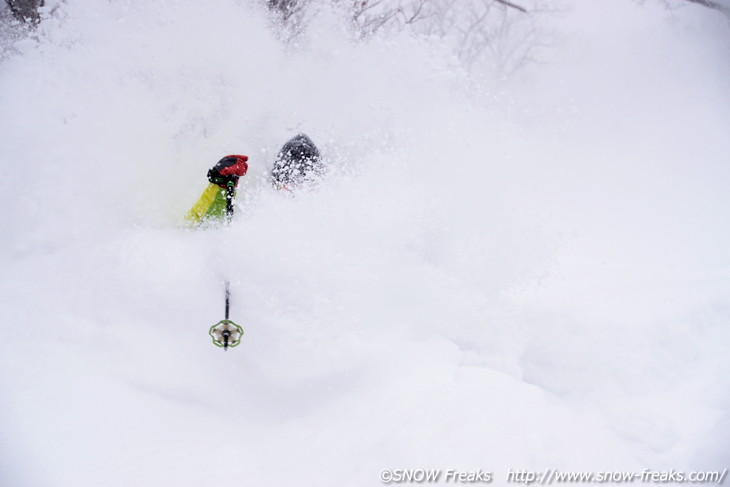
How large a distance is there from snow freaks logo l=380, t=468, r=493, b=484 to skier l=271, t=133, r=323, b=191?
2.41 m

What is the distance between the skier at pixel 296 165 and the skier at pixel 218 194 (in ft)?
1.55

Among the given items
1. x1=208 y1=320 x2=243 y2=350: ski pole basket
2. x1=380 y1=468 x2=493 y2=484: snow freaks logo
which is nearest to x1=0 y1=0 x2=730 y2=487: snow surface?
x1=380 y1=468 x2=493 y2=484: snow freaks logo

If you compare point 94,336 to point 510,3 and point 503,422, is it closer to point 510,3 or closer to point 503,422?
point 503,422

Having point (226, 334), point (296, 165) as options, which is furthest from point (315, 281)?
point (296, 165)

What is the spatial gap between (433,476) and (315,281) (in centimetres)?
152

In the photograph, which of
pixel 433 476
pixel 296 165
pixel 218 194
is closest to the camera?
pixel 433 476

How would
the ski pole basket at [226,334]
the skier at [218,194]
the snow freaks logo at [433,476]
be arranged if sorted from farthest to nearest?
Answer: the skier at [218,194], the ski pole basket at [226,334], the snow freaks logo at [433,476]

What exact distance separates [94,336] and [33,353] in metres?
0.34

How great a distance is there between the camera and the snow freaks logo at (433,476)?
2.09 metres

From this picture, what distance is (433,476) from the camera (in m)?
2.10

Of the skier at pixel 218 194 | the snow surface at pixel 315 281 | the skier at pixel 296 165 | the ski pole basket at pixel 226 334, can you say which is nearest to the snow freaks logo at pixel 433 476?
the snow surface at pixel 315 281

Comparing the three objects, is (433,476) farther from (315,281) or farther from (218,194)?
(218,194)

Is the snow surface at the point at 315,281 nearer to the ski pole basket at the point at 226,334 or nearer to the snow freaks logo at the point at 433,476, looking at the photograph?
the snow freaks logo at the point at 433,476

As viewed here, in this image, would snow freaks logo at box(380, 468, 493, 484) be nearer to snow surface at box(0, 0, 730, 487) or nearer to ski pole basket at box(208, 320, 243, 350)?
snow surface at box(0, 0, 730, 487)
